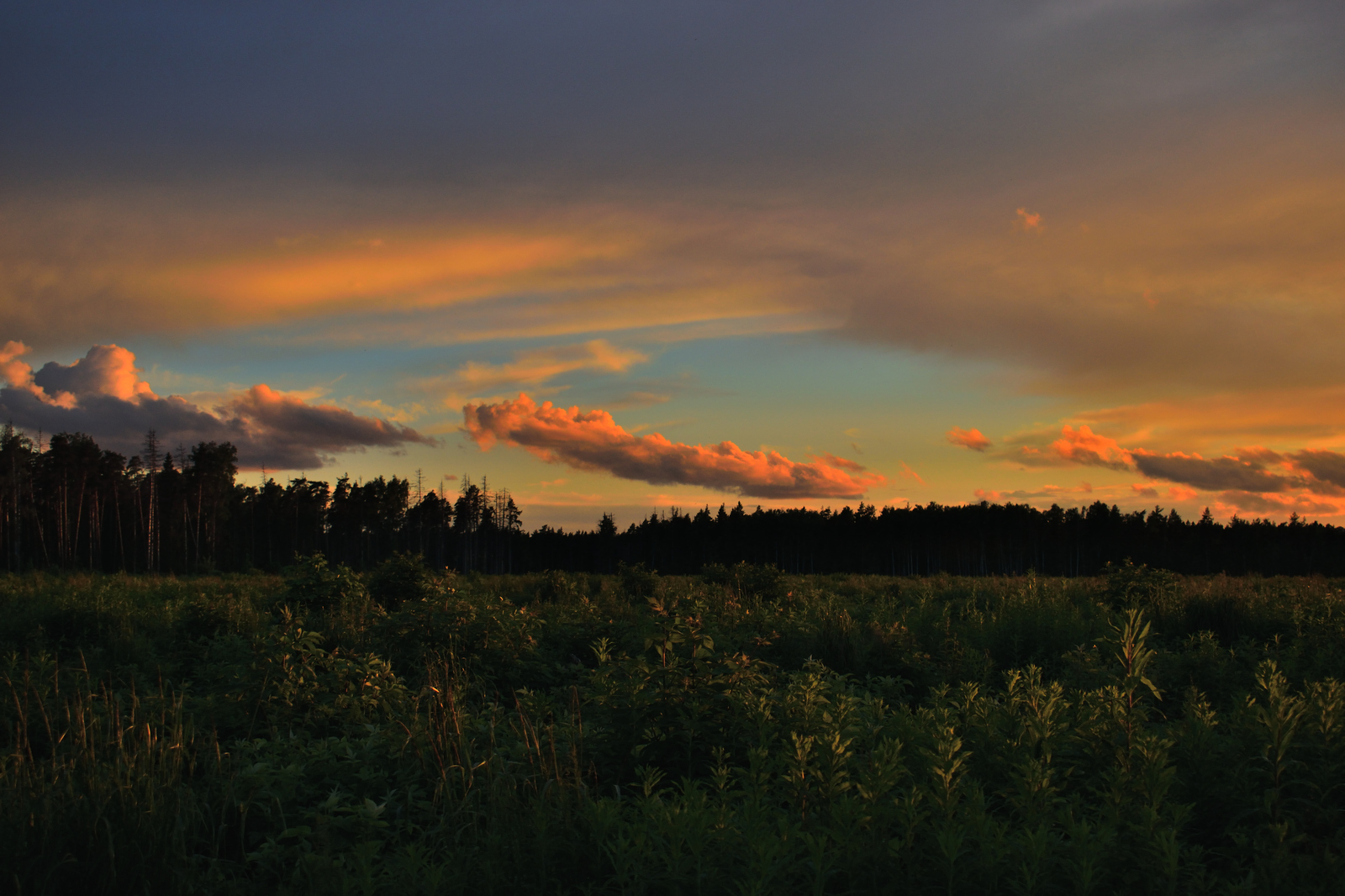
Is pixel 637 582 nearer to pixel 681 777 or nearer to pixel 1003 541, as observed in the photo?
pixel 681 777

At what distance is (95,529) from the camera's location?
65000 millimetres

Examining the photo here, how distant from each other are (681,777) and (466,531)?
86.4 m

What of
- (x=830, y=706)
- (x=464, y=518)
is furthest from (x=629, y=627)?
(x=464, y=518)

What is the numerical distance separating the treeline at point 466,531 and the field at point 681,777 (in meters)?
53.1

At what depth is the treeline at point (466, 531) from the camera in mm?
65188

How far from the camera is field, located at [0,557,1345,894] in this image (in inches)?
133

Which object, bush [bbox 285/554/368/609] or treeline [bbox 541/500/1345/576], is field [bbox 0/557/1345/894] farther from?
treeline [bbox 541/500/1345/576]

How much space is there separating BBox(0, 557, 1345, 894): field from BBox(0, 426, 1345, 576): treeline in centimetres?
5314

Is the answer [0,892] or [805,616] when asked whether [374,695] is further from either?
[805,616]

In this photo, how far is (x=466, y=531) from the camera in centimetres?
8750

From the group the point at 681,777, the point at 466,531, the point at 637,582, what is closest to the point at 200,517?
the point at 466,531

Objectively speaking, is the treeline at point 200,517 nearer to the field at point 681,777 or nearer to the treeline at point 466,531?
the treeline at point 466,531

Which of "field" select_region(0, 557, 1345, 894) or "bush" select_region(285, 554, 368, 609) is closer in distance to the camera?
"field" select_region(0, 557, 1345, 894)

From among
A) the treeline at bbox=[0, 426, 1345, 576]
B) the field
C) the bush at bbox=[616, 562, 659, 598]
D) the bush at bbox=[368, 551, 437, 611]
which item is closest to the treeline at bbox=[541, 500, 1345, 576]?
the treeline at bbox=[0, 426, 1345, 576]
